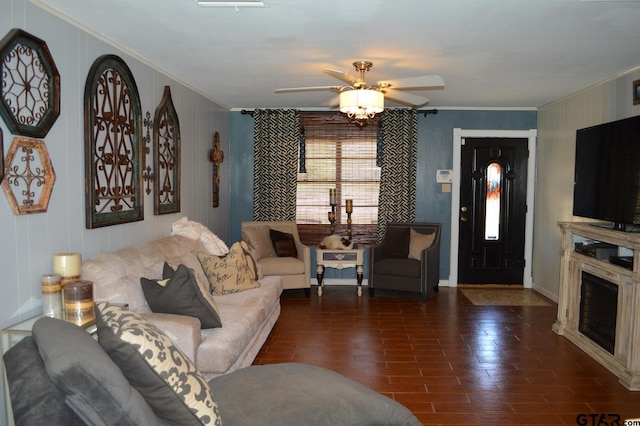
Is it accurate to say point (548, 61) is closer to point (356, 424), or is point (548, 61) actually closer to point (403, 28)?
point (403, 28)

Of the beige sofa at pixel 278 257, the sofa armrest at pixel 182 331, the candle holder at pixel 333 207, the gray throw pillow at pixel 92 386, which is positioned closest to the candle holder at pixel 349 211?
the candle holder at pixel 333 207

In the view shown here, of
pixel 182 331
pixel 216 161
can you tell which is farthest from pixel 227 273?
pixel 216 161

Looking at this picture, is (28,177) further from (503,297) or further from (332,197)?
(503,297)

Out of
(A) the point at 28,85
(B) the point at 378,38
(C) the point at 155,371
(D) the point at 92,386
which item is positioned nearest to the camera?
(D) the point at 92,386

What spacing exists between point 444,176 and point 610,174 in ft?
8.79

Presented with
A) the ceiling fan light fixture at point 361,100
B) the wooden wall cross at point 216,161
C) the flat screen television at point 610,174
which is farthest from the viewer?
the wooden wall cross at point 216,161

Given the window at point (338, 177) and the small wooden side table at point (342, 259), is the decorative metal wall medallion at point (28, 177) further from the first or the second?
the window at point (338, 177)

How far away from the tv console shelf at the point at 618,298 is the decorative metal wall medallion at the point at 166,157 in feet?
12.2

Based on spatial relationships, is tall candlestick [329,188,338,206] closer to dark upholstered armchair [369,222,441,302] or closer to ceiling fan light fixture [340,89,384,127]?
dark upholstered armchair [369,222,441,302]

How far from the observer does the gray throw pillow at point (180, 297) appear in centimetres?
301

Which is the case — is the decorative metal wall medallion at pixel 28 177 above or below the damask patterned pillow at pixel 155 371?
above

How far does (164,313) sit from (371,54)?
98.0 inches

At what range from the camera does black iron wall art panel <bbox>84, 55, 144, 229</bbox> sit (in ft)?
10.4

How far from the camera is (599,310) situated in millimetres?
3908
